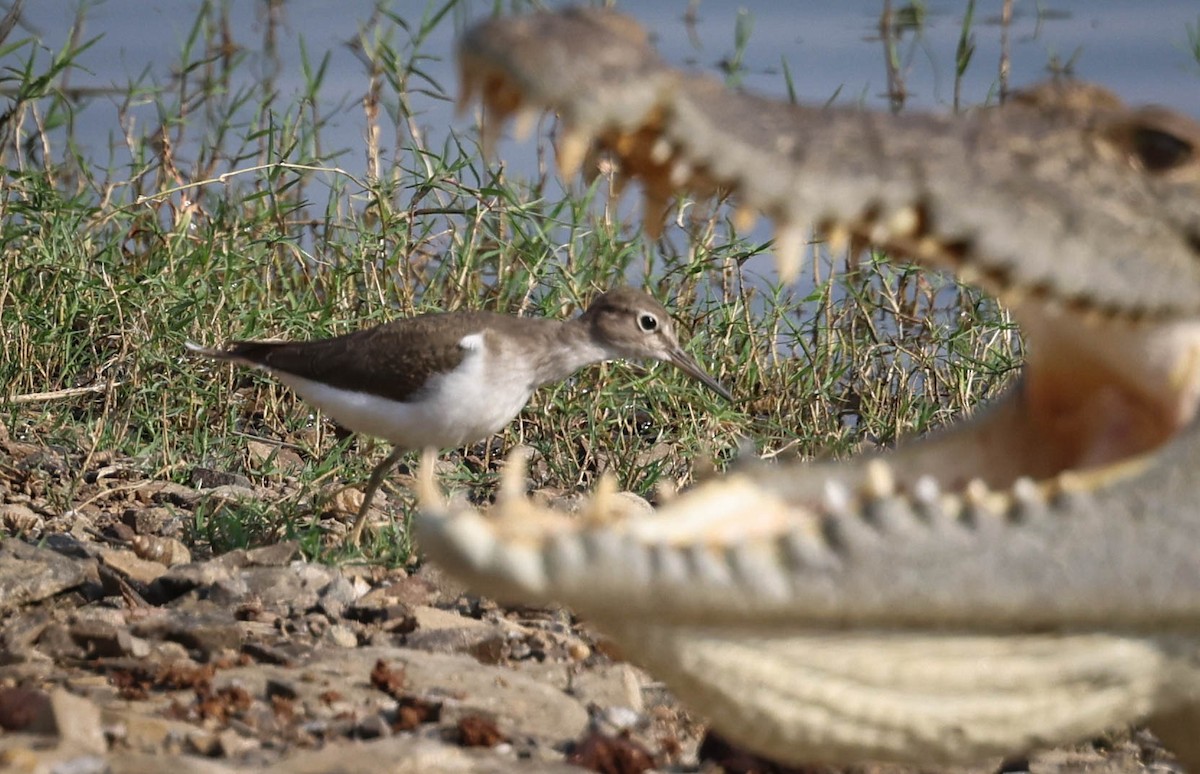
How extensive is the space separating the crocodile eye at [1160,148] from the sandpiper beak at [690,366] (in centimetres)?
416

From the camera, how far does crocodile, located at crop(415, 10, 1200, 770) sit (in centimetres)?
247

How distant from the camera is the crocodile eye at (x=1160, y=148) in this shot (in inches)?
114

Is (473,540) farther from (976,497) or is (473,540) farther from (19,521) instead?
(19,521)

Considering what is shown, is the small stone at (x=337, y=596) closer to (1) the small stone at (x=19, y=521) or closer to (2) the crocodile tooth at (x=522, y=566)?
(1) the small stone at (x=19, y=521)

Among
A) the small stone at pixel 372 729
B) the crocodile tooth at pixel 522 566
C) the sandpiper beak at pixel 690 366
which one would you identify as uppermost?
the sandpiper beak at pixel 690 366

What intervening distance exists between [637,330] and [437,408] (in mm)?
1118

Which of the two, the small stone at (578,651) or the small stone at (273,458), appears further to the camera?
the small stone at (273,458)

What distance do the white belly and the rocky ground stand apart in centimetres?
101

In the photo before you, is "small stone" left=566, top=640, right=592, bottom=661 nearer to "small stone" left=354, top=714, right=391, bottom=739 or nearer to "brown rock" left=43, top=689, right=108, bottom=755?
"small stone" left=354, top=714, right=391, bottom=739

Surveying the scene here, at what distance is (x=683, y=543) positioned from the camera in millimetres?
2504

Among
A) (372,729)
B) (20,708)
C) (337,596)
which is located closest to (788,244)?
(372,729)

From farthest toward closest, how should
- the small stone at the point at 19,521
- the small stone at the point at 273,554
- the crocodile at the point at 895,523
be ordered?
the small stone at the point at 19,521 < the small stone at the point at 273,554 < the crocodile at the point at 895,523

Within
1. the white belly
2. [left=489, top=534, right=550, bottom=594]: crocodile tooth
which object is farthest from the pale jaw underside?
the white belly

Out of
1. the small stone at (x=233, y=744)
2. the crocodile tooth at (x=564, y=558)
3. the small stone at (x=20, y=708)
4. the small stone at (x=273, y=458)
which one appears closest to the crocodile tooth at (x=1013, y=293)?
the crocodile tooth at (x=564, y=558)
